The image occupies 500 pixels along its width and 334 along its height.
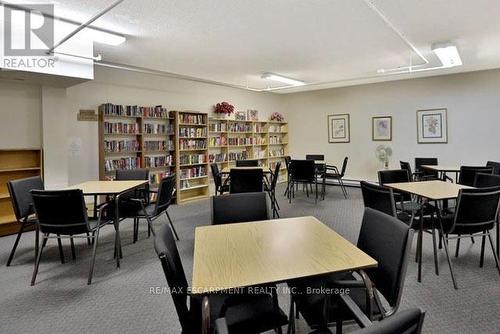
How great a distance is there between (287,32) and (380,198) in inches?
97.1

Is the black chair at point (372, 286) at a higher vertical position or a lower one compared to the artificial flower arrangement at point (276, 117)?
lower

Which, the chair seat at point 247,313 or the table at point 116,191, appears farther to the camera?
the table at point 116,191

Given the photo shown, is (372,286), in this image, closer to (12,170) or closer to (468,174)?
(468,174)

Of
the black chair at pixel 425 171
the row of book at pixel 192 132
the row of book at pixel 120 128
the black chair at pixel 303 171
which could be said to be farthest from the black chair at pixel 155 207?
the black chair at pixel 425 171

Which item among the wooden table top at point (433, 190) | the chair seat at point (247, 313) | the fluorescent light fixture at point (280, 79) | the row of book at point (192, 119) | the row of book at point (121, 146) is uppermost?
the fluorescent light fixture at point (280, 79)

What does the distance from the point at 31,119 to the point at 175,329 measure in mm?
4173

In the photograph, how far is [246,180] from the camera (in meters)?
4.25

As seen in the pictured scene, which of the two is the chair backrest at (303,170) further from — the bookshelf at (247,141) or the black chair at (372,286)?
the black chair at (372,286)

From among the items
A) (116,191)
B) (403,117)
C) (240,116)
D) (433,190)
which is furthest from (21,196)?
(403,117)

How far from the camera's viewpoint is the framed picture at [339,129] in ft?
26.8

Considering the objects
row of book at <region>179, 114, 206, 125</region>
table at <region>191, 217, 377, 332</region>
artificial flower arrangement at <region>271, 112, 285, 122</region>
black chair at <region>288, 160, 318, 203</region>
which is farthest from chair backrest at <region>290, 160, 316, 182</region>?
table at <region>191, 217, 377, 332</region>

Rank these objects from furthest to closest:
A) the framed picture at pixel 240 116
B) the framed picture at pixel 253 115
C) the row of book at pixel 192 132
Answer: the framed picture at pixel 253 115 → the framed picture at pixel 240 116 → the row of book at pixel 192 132

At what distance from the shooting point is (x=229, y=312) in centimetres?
149

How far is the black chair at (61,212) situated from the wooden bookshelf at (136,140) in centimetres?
269
